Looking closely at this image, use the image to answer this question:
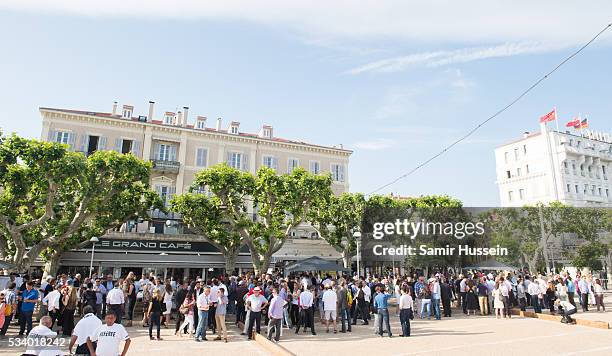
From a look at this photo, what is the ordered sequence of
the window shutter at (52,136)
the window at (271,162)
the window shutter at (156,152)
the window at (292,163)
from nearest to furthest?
the window shutter at (52,136)
the window shutter at (156,152)
the window at (271,162)
the window at (292,163)

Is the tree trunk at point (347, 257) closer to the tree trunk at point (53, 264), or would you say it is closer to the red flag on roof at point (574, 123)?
the tree trunk at point (53, 264)

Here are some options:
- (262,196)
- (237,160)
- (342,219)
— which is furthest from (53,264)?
(342,219)

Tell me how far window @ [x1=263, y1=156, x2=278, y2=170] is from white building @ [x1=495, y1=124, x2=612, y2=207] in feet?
121

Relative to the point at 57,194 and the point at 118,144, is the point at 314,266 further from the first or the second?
the point at 118,144

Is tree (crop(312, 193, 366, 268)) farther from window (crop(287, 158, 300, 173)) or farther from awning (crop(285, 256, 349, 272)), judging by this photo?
awning (crop(285, 256, 349, 272))

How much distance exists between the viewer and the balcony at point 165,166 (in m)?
29.8

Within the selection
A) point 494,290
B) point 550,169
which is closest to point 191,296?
point 494,290

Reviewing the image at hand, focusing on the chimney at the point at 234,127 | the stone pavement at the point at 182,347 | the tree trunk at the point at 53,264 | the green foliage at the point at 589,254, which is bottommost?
the stone pavement at the point at 182,347

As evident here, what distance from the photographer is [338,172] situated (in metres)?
36.3

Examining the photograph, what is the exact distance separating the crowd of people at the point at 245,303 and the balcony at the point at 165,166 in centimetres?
1612

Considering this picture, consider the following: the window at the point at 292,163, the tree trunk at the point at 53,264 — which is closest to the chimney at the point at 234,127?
the window at the point at 292,163

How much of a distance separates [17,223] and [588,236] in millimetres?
41034

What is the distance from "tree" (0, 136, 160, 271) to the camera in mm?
17969
